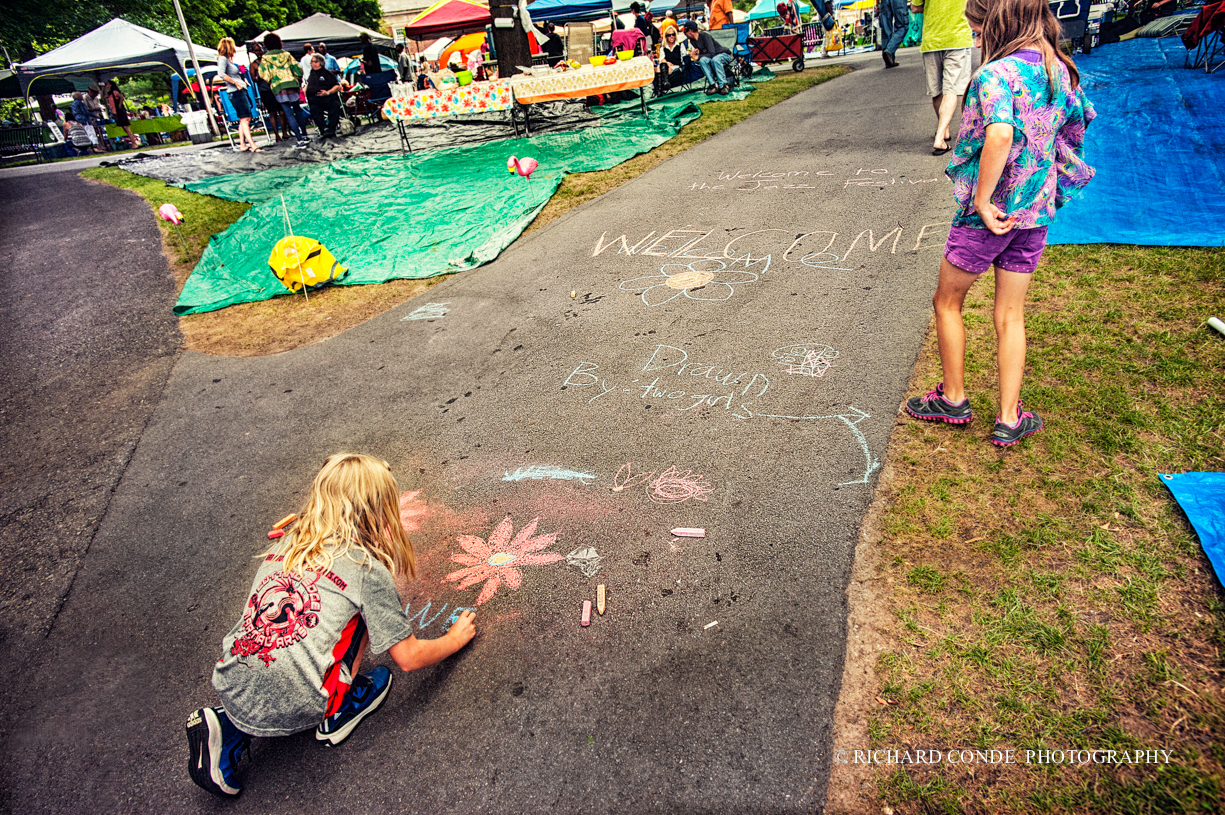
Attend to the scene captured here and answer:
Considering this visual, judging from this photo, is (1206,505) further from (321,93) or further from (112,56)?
(112,56)

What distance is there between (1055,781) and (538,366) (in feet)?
12.1

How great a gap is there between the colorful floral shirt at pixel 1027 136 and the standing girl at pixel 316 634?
9.65 feet

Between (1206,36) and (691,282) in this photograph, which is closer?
(691,282)

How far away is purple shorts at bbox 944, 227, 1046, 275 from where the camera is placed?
2855mm

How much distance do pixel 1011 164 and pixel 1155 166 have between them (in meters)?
4.64

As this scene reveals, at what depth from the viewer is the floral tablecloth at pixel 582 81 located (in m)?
11.4

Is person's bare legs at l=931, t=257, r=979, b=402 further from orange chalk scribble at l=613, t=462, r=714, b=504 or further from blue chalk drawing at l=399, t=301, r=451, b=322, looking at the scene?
blue chalk drawing at l=399, t=301, r=451, b=322

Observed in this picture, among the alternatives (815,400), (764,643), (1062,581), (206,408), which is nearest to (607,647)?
(764,643)

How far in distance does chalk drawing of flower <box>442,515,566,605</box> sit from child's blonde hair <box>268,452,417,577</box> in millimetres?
562

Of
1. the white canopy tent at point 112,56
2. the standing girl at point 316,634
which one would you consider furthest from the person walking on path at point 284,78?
the standing girl at point 316,634

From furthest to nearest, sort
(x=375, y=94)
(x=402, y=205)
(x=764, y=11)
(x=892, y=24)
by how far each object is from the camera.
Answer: (x=764, y=11), (x=375, y=94), (x=892, y=24), (x=402, y=205)

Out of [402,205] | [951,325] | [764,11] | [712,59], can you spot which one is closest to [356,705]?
[951,325]

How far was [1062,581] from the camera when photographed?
2.34 metres

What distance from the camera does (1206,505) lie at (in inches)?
97.4
